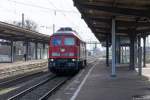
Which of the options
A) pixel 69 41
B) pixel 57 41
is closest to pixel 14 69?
pixel 57 41

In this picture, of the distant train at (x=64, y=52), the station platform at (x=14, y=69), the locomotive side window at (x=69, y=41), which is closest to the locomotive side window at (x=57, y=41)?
the distant train at (x=64, y=52)

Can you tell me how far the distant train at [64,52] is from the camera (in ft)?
105

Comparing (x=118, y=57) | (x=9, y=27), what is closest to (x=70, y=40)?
(x=9, y=27)

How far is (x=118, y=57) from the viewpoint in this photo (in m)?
54.4

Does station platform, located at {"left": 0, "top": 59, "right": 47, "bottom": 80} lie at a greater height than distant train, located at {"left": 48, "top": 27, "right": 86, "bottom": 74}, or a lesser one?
lesser

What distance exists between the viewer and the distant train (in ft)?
105

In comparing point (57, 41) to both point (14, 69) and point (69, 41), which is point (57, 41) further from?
point (14, 69)

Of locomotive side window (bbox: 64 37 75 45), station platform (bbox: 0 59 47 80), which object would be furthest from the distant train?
station platform (bbox: 0 59 47 80)

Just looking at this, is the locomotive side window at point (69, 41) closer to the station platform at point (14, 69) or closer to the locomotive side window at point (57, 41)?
the locomotive side window at point (57, 41)

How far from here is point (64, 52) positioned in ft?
107

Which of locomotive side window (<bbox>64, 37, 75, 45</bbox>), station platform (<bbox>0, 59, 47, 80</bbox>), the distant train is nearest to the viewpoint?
the distant train

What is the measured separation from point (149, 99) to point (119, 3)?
8525mm

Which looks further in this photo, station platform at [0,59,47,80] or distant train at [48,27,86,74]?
station platform at [0,59,47,80]

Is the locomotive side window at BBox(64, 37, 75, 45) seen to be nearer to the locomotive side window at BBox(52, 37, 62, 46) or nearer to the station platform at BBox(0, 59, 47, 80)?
the locomotive side window at BBox(52, 37, 62, 46)
